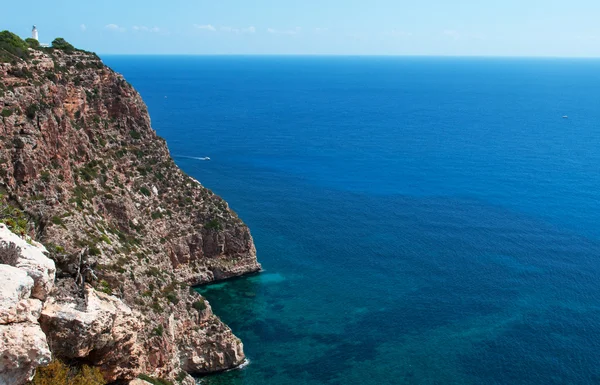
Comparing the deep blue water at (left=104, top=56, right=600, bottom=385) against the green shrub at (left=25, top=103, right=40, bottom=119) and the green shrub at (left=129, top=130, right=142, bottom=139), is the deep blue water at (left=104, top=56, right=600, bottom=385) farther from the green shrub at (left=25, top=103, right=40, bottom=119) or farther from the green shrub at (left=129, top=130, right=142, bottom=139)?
the green shrub at (left=25, top=103, right=40, bottom=119)

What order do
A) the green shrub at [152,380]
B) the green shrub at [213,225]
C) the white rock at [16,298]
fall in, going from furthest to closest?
the green shrub at [213,225] → the green shrub at [152,380] → the white rock at [16,298]

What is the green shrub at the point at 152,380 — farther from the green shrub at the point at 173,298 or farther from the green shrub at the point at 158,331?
the green shrub at the point at 173,298

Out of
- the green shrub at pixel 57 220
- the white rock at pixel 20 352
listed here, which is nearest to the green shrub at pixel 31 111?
the green shrub at pixel 57 220

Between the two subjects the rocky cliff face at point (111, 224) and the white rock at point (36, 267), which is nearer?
the white rock at point (36, 267)

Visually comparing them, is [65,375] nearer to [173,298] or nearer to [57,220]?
[57,220]

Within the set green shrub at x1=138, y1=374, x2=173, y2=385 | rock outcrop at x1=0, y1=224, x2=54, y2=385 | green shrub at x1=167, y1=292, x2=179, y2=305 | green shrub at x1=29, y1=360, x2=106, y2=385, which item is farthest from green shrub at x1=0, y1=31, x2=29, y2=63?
green shrub at x1=29, y1=360, x2=106, y2=385

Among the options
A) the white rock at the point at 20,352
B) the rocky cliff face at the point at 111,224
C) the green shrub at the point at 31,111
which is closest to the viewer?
the white rock at the point at 20,352
